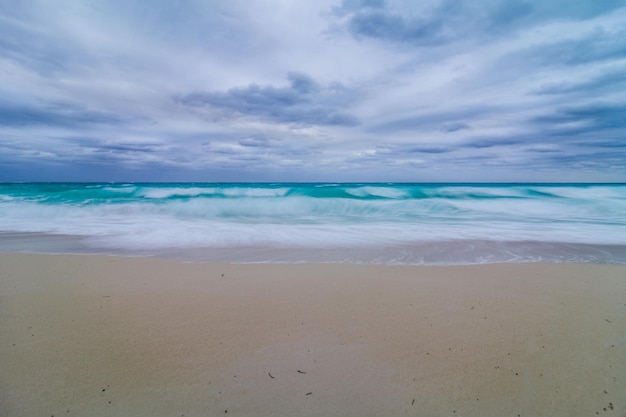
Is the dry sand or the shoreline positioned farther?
the shoreline

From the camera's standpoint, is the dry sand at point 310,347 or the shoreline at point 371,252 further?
the shoreline at point 371,252

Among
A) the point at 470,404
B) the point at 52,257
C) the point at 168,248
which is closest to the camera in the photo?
the point at 470,404

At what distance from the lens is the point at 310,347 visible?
2412 mm

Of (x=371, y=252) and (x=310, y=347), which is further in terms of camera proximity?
(x=371, y=252)

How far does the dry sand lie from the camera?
1.87m

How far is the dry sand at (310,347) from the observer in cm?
187

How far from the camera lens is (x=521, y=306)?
323 centimetres

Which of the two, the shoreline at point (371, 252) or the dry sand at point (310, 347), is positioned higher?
the dry sand at point (310, 347)

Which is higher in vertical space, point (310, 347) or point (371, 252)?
point (310, 347)

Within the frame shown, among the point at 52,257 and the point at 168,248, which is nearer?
the point at 52,257

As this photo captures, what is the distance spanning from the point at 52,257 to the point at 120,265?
156cm

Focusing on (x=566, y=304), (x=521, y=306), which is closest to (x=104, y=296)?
(x=521, y=306)

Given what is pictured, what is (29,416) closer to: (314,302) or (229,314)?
(229,314)

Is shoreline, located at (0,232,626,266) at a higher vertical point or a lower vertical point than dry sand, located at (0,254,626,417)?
lower
